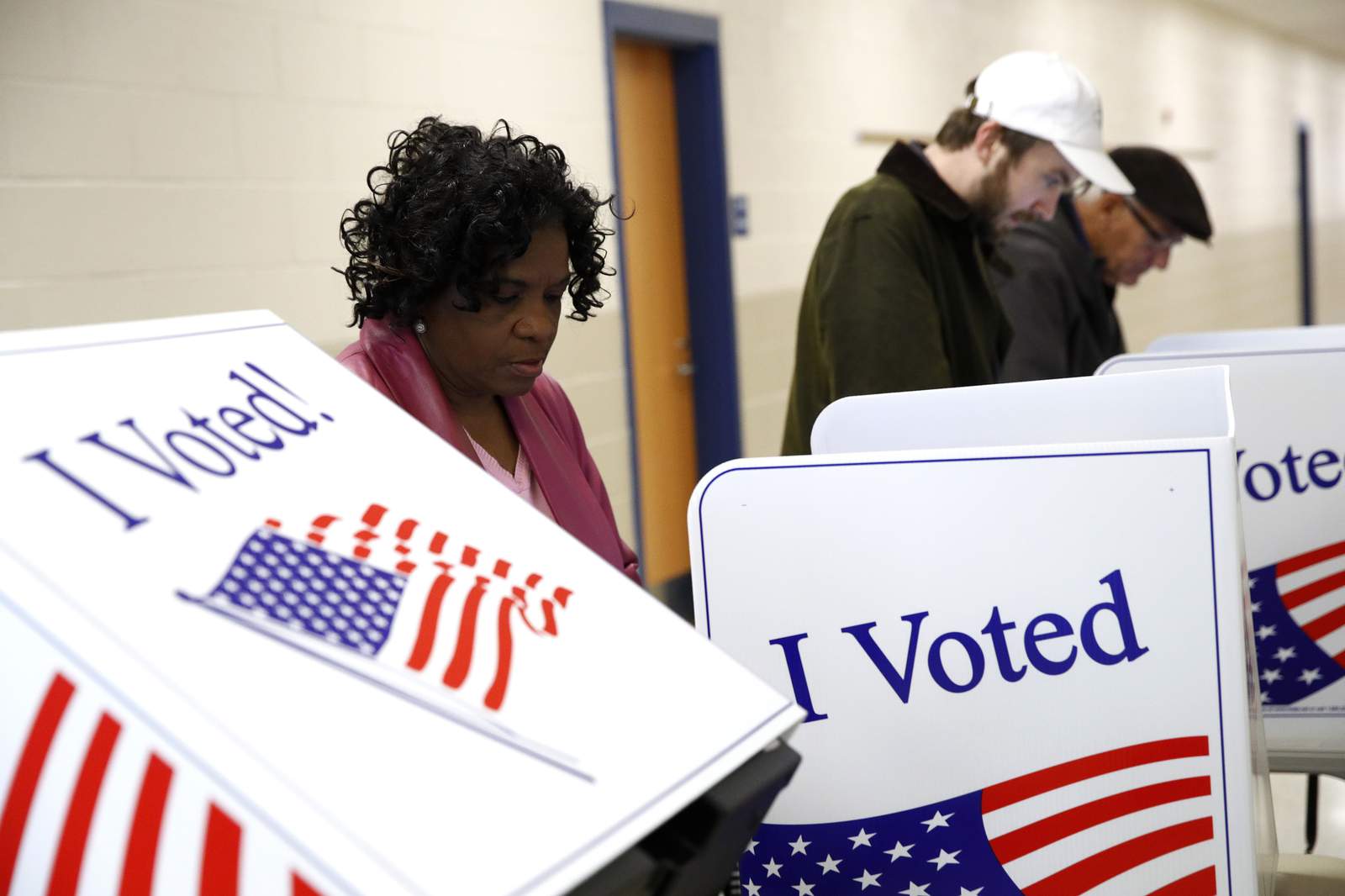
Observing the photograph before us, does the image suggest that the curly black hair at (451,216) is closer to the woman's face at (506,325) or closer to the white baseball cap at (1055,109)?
the woman's face at (506,325)

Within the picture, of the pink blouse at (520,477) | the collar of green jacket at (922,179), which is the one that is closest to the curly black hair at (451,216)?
the pink blouse at (520,477)

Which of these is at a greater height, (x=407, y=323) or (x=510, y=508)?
(x=407, y=323)

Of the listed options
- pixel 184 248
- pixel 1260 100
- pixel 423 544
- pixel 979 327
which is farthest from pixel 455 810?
pixel 1260 100

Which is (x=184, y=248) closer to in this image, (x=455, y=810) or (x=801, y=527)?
(x=801, y=527)

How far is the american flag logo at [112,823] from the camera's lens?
0.54m

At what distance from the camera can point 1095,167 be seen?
184cm

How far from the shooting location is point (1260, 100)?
433 inches

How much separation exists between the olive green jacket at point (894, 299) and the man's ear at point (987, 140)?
0.07 m

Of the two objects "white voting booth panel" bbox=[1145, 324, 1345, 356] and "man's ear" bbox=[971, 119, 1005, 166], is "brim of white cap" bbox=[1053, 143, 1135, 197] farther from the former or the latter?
"white voting booth panel" bbox=[1145, 324, 1345, 356]

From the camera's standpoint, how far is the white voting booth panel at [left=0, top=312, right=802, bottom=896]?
1.78 ft

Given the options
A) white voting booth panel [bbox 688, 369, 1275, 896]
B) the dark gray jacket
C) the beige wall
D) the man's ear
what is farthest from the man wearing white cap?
the beige wall

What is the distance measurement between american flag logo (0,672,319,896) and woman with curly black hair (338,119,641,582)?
0.62 m

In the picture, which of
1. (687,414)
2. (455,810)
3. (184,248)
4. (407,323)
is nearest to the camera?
(455,810)

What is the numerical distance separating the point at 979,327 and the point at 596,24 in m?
2.02
